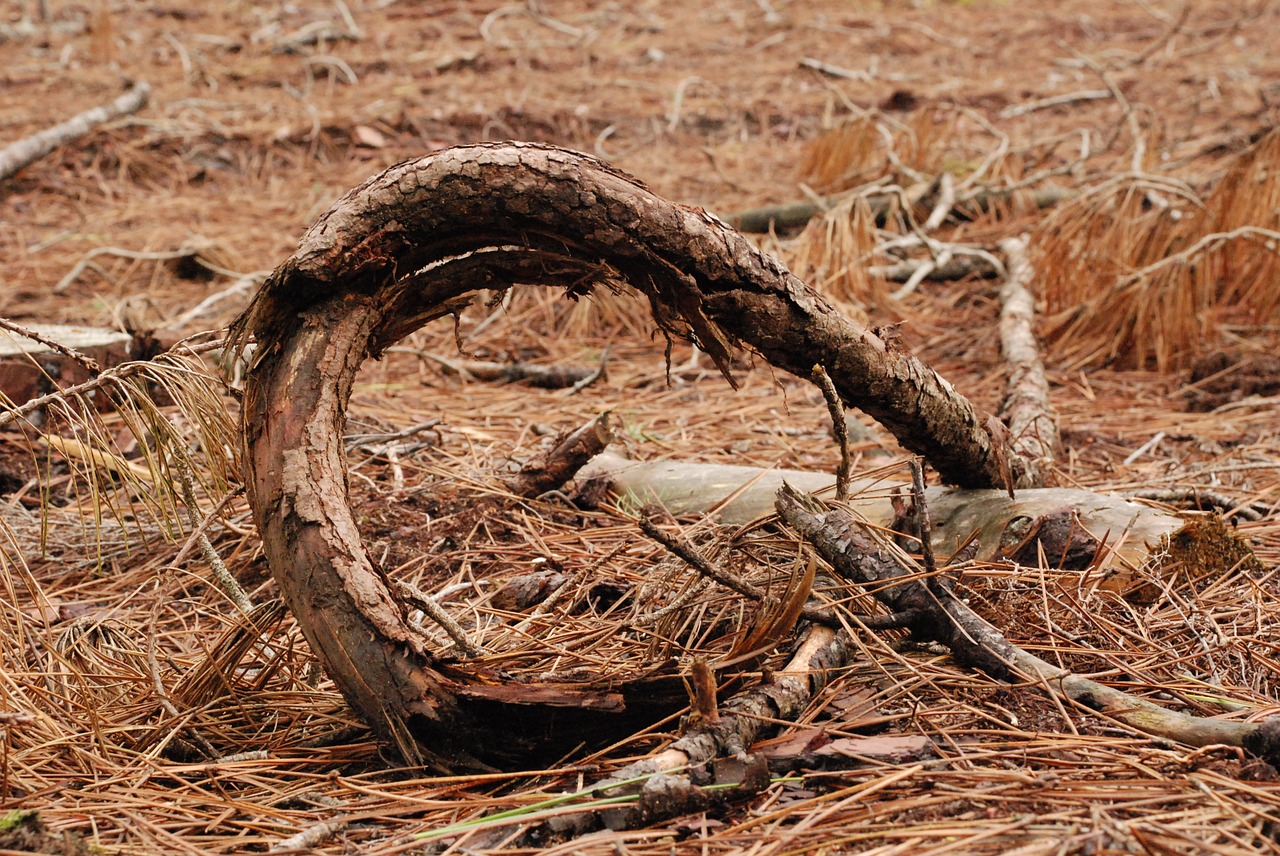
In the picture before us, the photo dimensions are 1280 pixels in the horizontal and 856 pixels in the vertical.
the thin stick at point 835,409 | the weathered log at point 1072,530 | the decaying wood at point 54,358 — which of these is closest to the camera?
the thin stick at point 835,409

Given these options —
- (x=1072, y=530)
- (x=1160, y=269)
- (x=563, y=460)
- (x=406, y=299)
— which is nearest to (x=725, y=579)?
(x=406, y=299)

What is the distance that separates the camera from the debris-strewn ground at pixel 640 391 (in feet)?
5.37

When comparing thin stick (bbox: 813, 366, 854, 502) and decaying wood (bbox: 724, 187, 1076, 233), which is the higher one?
thin stick (bbox: 813, 366, 854, 502)

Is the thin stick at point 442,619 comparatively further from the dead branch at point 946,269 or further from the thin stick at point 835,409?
the dead branch at point 946,269

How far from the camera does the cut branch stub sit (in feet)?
5.86

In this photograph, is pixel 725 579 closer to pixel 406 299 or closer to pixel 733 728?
pixel 733 728

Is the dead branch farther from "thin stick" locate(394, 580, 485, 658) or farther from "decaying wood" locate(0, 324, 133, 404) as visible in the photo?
"thin stick" locate(394, 580, 485, 658)

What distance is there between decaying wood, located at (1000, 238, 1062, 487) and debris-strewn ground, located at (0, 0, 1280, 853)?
15 cm

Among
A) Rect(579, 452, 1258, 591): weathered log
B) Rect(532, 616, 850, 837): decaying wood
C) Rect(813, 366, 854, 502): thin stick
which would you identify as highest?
Rect(813, 366, 854, 502): thin stick

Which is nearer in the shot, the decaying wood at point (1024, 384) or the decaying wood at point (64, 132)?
the decaying wood at point (1024, 384)

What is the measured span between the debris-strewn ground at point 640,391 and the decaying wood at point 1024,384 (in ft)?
0.48

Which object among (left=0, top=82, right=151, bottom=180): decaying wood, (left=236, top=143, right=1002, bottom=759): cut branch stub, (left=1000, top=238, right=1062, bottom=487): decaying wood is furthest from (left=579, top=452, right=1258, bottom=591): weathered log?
(left=0, top=82, right=151, bottom=180): decaying wood

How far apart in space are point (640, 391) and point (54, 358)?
2.16 meters

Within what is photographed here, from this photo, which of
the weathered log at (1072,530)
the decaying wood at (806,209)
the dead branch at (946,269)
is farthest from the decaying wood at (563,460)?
the decaying wood at (806,209)
